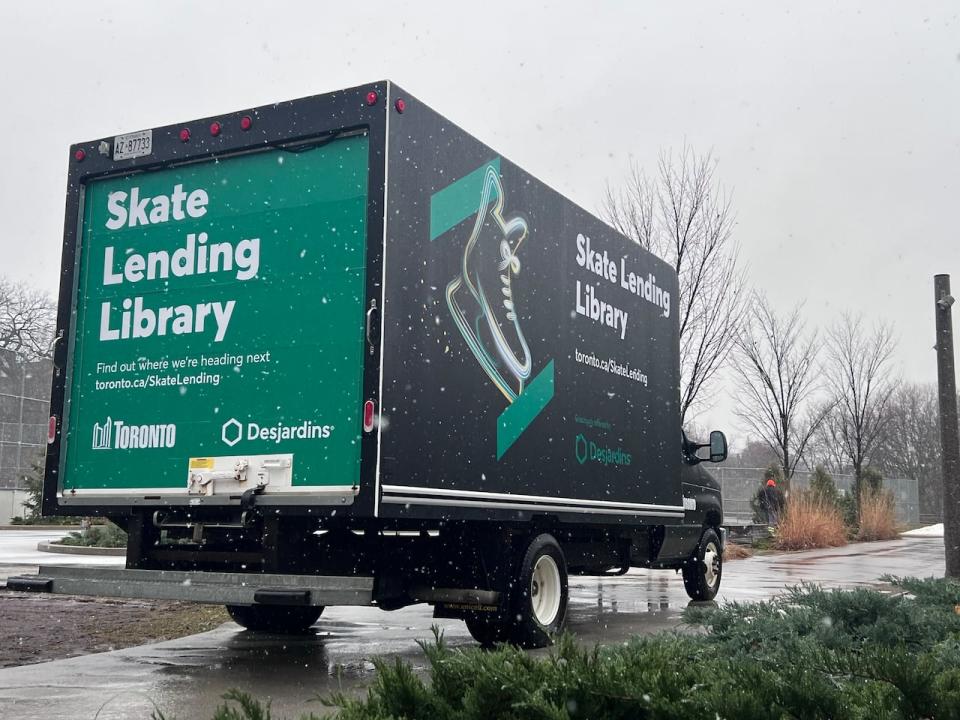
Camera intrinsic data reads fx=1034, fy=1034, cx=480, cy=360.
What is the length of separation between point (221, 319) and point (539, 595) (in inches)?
128

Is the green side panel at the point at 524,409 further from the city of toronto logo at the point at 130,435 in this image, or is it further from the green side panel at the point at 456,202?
the city of toronto logo at the point at 130,435

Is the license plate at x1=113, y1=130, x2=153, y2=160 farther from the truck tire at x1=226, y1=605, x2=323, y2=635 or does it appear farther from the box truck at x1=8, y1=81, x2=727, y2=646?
the truck tire at x1=226, y1=605, x2=323, y2=635

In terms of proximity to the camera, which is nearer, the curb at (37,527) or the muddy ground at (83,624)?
the muddy ground at (83,624)

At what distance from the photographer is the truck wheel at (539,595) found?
7480 mm

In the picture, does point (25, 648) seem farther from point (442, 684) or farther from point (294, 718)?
point (442, 684)

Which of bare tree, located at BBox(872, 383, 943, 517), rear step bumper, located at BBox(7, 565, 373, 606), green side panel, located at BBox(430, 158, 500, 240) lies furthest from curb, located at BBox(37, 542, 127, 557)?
bare tree, located at BBox(872, 383, 943, 517)

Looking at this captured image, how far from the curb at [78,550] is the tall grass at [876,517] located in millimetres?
18616

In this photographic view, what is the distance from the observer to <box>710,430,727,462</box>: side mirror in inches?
454

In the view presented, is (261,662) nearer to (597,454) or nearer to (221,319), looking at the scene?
(221,319)

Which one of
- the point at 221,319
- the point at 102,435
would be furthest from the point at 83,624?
the point at 221,319

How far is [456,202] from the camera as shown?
23.5ft

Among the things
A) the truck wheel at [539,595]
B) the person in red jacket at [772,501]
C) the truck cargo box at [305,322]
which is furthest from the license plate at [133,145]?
the person in red jacket at [772,501]

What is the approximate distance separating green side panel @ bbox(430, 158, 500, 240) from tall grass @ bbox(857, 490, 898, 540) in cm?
2236

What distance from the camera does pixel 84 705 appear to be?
557 cm
